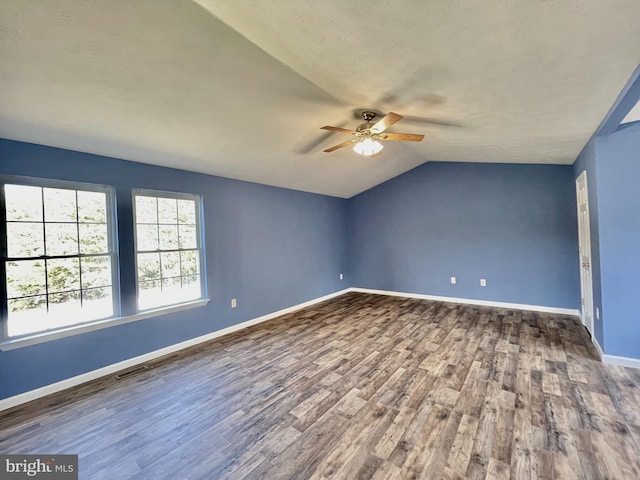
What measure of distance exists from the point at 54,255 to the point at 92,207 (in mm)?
577

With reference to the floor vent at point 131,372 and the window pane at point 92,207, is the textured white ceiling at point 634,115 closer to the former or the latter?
the window pane at point 92,207

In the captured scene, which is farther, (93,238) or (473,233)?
(473,233)

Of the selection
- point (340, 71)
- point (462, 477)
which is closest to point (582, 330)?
point (462, 477)

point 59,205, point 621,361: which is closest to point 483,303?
point 621,361

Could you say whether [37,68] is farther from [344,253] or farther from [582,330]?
[582,330]

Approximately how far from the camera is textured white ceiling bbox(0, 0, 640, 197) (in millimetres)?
1382

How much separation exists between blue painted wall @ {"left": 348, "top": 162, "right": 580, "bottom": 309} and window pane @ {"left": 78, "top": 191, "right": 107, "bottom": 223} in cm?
484

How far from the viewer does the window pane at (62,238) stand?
2617 millimetres

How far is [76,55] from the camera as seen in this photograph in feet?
5.24

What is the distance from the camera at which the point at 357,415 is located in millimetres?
2123

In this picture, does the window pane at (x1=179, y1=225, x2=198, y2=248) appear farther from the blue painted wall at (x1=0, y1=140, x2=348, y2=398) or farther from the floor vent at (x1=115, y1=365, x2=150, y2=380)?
the floor vent at (x1=115, y1=365, x2=150, y2=380)

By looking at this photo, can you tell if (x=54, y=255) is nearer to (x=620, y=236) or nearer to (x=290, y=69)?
(x=290, y=69)

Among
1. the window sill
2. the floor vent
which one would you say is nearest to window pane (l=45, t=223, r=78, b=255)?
the window sill

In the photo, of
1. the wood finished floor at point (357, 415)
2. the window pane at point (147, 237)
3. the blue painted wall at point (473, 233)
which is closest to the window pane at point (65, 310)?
the wood finished floor at point (357, 415)
